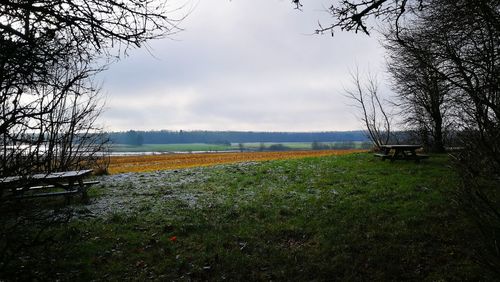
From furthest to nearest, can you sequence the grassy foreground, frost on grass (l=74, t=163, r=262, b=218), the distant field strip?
the distant field strip, frost on grass (l=74, t=163, r=262, b=218), the grassy foreground

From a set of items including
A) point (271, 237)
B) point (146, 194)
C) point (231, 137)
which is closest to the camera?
point (271, 237)

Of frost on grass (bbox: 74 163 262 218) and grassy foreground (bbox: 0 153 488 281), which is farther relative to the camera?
frost on grass (bbox: 74 163 262 218)

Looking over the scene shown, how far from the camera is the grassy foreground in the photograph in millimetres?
6465

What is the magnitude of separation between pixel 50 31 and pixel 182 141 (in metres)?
117

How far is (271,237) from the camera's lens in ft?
27.2

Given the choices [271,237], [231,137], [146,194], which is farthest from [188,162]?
[231,137]

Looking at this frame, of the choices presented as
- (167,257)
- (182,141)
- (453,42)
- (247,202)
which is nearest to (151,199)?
(247,202)

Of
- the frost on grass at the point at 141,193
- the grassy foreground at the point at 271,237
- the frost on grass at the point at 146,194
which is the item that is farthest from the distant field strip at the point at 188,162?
the grassy foreground at the point at 271,237

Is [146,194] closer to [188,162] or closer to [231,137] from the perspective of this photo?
[188,162]

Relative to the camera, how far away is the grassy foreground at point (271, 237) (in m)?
6.46

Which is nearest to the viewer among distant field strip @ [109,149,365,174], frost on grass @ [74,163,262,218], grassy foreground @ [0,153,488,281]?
grassy foreground @ [0,153,488,281]

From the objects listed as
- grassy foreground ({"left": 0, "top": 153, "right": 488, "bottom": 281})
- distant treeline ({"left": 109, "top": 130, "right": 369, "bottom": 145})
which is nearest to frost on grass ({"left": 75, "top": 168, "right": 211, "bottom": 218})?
grassy foreground ({"left": 0, "top": 153, "right": 488, "bottom": 281})

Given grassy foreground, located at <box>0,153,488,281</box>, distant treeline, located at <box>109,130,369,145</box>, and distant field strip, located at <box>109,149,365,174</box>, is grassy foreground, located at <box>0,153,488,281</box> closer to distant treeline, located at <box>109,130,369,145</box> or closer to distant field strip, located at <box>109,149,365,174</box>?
distant field strip, located at <box>109,149,365,174</box>

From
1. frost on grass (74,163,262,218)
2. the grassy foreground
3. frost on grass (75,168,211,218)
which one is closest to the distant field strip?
frost on grass (75,168,211,218)
